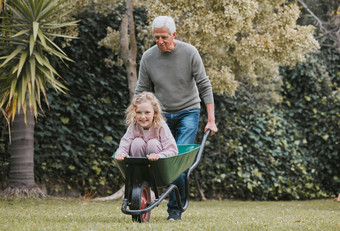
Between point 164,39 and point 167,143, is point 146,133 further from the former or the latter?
point 164,39

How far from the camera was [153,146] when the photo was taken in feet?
11.7

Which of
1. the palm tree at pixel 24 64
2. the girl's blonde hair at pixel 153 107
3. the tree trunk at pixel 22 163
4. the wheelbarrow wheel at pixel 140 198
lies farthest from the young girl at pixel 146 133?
the tree trunk at pixel 22 163

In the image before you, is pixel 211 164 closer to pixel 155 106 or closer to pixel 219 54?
pixel 219 54

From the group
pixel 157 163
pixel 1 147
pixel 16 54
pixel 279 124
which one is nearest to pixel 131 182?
pixel 157 163

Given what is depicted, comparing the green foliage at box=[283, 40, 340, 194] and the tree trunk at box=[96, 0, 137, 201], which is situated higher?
the tree trunk at box=[96, 0, 137, 201]

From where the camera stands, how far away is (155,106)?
3.69m

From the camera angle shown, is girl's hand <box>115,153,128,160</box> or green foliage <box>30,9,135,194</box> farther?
green foliage <box>30,9,135,194</box>

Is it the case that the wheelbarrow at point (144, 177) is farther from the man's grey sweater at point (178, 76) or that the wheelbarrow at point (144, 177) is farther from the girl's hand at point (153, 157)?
the man's grey sweater at point (178, 76)

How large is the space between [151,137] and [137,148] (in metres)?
0.14

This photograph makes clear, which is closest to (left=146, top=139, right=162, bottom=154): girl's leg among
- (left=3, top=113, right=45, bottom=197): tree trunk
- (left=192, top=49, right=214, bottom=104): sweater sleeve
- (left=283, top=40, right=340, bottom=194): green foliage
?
(left=192, top=49, right=214, bottom=104): sweater sleeve

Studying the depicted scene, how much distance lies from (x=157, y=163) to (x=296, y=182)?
19.7ft

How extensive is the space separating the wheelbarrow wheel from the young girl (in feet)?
0.72

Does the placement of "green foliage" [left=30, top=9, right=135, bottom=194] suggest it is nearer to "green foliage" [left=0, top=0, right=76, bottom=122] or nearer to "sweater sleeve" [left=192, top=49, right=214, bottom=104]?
"green foliage" [left=0, top=0, right=76, bottom=122]

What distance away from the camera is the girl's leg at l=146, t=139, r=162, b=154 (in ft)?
11.7
